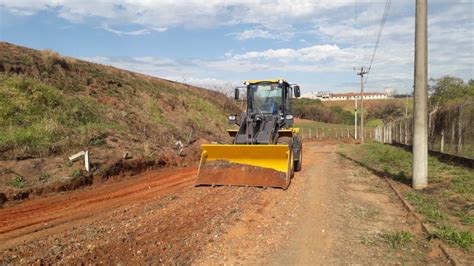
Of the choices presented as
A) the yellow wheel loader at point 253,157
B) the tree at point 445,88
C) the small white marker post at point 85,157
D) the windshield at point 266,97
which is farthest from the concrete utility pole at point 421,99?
the tree at point 445,88

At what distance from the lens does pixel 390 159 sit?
19.8 metres

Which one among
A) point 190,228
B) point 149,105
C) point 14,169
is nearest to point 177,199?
point 190,228

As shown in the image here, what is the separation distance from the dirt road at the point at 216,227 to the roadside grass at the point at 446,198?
0.43 m

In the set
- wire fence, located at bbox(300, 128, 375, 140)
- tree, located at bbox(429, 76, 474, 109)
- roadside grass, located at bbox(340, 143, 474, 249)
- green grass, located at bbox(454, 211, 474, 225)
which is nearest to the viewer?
roadside grass, located at bbox(340, 143, 474, 249)

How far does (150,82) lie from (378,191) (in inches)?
972

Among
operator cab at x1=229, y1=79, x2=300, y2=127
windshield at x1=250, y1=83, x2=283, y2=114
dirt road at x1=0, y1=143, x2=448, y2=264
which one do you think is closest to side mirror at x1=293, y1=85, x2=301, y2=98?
operator cab at x1=229, y1=79, x2=300, y2=127

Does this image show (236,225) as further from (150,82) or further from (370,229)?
(150,82)

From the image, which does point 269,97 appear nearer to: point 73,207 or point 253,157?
point 253,157

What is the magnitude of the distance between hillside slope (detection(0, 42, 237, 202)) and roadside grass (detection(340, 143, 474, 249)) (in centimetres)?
919

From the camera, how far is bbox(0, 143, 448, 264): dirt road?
6293 millimetres

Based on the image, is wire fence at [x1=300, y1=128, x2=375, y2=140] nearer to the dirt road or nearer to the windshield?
the windshield

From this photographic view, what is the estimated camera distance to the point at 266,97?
15031mm

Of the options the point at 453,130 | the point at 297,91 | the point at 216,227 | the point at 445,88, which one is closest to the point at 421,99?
the point at 297,91

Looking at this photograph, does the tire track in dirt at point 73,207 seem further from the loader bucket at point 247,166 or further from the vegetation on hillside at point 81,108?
the vegetation on hillside at point 81,108
